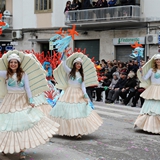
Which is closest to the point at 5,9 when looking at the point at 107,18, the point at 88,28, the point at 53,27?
the point at 53,27

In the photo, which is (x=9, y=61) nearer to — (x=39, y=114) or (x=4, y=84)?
(x=4, y=84)

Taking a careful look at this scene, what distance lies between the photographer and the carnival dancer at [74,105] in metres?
8.36

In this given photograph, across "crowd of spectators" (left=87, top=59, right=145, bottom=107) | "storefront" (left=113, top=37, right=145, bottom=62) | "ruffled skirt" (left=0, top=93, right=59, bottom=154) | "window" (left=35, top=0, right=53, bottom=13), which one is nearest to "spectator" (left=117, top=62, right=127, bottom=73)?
"crowd of spectators" (left=87, top=59, right=145, bottom=107)

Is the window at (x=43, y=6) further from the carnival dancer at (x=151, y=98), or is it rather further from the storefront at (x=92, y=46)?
the carnival dancer at (x=151, y=98)

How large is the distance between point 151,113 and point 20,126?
393cm

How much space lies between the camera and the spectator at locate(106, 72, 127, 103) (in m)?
15.9

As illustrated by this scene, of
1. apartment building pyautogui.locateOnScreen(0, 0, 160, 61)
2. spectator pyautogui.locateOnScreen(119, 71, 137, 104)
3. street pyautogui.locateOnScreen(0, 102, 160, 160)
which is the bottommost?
street pyautogui.locateOnScreen(0, 102, 160, 160)

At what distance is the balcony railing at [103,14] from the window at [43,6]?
3106 millimetres

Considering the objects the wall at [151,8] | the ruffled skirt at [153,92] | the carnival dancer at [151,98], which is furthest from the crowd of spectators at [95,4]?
the ruffled skirt at [153,92]

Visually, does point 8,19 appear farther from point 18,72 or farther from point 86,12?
point 18,72

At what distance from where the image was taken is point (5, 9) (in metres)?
31.2

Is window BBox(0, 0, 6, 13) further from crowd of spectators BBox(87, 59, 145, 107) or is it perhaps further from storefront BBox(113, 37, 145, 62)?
crowd of spectators BBox(87, 59, 145, 107)

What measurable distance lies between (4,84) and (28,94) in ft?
1.50

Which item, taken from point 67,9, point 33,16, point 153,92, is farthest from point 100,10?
point 153,92
